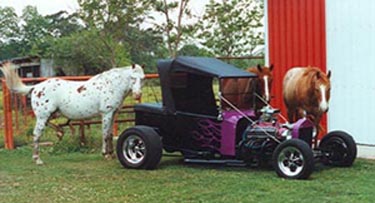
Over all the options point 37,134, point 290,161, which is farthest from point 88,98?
point 290,161

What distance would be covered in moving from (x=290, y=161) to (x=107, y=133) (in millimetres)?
2815

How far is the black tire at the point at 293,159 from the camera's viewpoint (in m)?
6.30

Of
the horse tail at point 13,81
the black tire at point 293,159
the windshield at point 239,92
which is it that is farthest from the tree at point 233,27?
the black tire at point 293,159

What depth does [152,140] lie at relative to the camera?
23.5 ft

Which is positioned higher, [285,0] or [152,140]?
[285,0]

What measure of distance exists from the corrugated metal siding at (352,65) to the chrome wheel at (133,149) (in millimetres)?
3061

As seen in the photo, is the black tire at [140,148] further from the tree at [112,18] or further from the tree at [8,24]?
the tree at [8,24]

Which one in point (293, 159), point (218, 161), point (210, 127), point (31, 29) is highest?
point (31, 29)

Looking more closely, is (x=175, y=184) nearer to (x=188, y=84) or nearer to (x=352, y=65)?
(x=188, y=84)

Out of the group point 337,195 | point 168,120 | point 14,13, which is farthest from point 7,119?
point 14,13

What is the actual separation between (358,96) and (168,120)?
9.29 feet

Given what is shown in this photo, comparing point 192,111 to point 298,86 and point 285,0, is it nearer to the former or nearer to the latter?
point 298,86

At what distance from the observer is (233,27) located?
1591 centimetres

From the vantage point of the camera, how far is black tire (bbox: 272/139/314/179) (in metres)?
6.30
